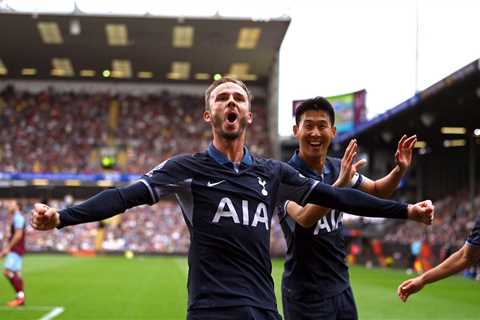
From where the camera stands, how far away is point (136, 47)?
174ft

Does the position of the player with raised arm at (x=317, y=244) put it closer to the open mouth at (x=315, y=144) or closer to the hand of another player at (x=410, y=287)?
the open mouth at (x=315, y=144)

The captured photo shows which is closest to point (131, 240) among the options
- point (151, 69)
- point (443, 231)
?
point (151, 69)

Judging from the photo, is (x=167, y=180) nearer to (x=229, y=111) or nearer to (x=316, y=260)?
(x=229, y=111)

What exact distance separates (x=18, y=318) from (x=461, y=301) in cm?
1078

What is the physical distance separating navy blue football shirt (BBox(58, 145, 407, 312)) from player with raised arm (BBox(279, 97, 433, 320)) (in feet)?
2.88

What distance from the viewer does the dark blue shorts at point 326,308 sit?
5398 mm

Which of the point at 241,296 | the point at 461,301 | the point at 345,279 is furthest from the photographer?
the point at 461,301

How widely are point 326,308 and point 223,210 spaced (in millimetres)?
1526

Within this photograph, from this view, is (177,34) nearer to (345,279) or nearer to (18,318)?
(18,318)

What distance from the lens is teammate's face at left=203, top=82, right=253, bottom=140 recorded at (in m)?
4.44

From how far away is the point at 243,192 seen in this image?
4379 millimetres

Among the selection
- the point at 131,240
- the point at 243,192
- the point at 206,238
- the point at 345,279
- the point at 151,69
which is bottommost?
the point at 131,240

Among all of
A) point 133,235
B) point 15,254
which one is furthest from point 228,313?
point 133,235

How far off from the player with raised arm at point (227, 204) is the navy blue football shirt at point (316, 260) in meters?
1.02
